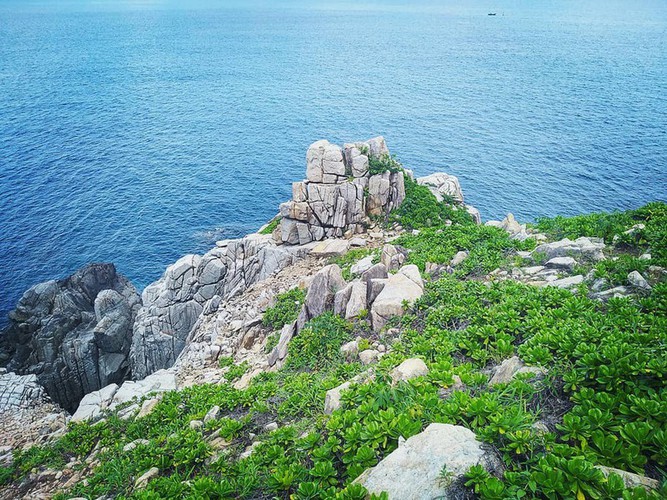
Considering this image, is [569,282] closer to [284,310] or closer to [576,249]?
[576,249]

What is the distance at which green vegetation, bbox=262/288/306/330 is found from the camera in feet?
80.5

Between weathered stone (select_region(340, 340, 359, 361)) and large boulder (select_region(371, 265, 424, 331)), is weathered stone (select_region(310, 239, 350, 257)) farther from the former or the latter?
weathered stone (select_region(340, 340, 359, 361))

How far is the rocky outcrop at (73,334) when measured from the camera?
33.7 m

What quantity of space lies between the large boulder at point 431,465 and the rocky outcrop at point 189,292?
2559cm

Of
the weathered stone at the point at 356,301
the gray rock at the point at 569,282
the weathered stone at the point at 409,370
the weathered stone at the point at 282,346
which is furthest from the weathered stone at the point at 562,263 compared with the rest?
the weathered stone at the point at 282,346

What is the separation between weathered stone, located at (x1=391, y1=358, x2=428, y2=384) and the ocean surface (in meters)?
37.3

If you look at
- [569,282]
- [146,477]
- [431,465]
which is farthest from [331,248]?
[431,465]

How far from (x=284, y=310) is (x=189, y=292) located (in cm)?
1247

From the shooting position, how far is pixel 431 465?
764 cm

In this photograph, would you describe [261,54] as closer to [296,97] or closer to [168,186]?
[296,97]

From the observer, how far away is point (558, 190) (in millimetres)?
54125

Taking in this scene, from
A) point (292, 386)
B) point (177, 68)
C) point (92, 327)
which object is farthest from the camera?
point (177, 68)

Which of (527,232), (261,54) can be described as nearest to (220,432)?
(527,232)

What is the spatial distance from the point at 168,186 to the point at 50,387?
106 feet
